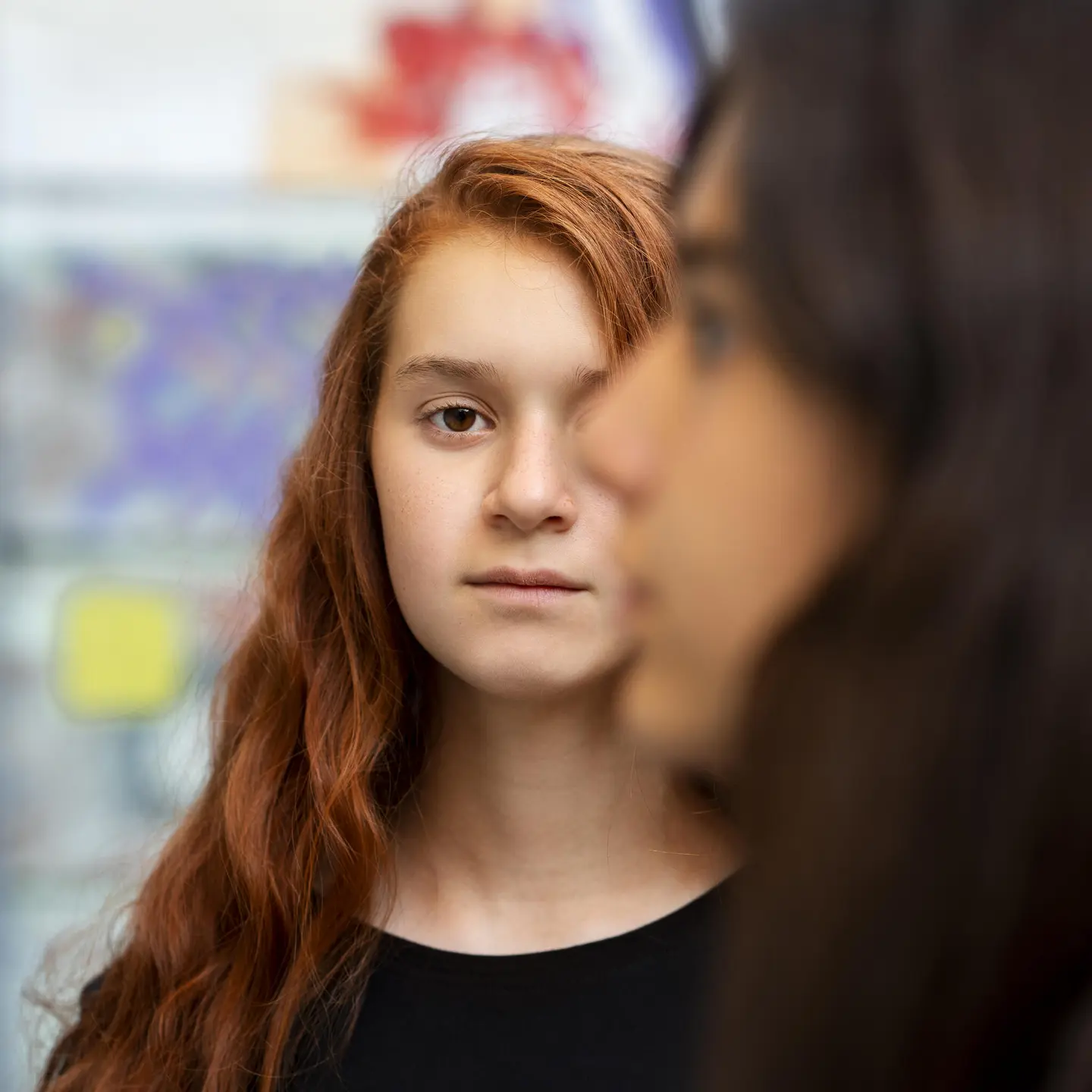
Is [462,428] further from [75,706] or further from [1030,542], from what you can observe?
[75,706]

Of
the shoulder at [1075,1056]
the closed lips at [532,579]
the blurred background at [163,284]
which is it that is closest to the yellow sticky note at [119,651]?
the blurred background at [163,284]

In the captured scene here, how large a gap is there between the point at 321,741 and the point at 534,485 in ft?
1.40

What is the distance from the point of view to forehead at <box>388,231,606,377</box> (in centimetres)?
128

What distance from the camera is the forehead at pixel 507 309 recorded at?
1281 millimetres

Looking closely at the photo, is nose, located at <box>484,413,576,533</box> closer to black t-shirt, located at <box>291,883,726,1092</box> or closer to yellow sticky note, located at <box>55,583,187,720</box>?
black t-shirt, located at <box>291,883,726,1092</box>

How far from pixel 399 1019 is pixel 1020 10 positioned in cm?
110

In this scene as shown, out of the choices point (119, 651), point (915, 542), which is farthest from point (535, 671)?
point (119, 651)

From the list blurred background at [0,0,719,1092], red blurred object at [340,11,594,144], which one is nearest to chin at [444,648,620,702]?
blurred background at [0,0,719,1092]

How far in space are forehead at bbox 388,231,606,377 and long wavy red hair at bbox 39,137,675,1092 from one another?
0.07ft

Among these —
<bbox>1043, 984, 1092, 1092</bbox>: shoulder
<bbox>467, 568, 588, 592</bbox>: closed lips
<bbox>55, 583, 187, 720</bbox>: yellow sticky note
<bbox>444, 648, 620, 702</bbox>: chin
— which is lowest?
<bbox>55, 583, 187, 720</bbox>: yellow sticky note

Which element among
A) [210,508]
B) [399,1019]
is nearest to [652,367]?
[399,1019]

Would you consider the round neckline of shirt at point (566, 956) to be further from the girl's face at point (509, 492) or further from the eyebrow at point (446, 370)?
the eyebrow at point (446, 370)

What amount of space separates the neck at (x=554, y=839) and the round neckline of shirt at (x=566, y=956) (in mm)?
13

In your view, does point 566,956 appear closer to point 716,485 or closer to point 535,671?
point 535,671
